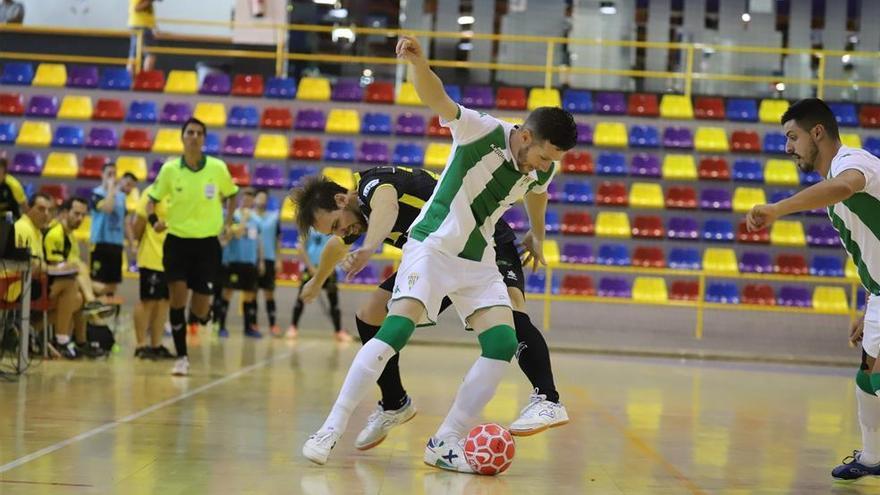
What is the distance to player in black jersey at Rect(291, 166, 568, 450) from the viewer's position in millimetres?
4891

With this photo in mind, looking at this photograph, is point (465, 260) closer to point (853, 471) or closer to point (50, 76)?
point (853, 471)

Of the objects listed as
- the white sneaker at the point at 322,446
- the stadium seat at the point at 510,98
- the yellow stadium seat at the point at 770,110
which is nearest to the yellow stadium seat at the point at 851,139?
the yellow stadium seat at the point at 770,110

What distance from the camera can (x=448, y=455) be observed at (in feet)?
15.6

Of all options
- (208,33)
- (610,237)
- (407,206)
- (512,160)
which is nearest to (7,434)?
(407,206)

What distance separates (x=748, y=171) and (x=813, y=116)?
14.2 metres

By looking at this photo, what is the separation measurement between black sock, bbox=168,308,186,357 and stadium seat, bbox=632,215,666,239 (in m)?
10.3

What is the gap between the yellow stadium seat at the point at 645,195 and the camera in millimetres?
18156

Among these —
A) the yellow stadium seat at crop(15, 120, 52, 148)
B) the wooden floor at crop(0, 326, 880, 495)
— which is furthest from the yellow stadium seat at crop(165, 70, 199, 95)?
the wooden floor at crop(0, 326, 880, 495)

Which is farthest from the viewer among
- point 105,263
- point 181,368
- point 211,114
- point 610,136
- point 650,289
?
point 211,114

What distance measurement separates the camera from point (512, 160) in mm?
4645

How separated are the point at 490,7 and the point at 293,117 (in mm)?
6035

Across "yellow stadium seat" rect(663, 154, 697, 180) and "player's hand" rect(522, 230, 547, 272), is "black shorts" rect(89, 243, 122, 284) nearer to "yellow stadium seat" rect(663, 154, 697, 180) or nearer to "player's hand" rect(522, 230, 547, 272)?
"player's hand" rect(522, 230, 547, 272)

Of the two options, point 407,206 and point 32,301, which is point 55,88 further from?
point 407,206

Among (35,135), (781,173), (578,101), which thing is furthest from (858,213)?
(35,135)
